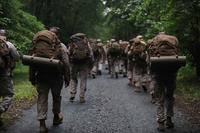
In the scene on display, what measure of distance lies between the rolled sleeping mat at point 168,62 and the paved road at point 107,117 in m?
1.43

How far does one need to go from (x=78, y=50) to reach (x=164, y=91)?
484 cm

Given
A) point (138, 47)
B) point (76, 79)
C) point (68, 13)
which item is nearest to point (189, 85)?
point (138, 47)

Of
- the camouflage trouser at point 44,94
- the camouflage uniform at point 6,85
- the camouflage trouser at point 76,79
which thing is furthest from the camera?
the camouflage trouser at point 76,79

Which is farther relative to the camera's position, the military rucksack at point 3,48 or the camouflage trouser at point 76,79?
the camouflage trouser at point 76,79

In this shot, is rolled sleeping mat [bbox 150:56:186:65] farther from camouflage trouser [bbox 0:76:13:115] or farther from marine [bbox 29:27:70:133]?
camouflage trouser [bbox 0:76:13:115]

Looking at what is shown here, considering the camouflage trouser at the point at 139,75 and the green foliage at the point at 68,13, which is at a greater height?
the green foliage at the point at 68,13

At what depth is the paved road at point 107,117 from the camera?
1180cm

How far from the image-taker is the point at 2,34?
1205 cm

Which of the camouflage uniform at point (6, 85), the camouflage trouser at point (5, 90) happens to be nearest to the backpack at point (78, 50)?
the camouflage uniform at point (6, 85)

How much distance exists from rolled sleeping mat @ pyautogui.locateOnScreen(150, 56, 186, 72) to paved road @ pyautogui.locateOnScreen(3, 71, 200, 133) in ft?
4.70

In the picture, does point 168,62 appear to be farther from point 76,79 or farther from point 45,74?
point 76,79

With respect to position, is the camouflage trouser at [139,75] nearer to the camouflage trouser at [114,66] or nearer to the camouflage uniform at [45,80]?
the camouflage trouser at [114,66]

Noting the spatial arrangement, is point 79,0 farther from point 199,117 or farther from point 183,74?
point 199,117

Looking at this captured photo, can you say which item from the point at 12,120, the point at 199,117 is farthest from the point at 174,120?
the point at 12,120
